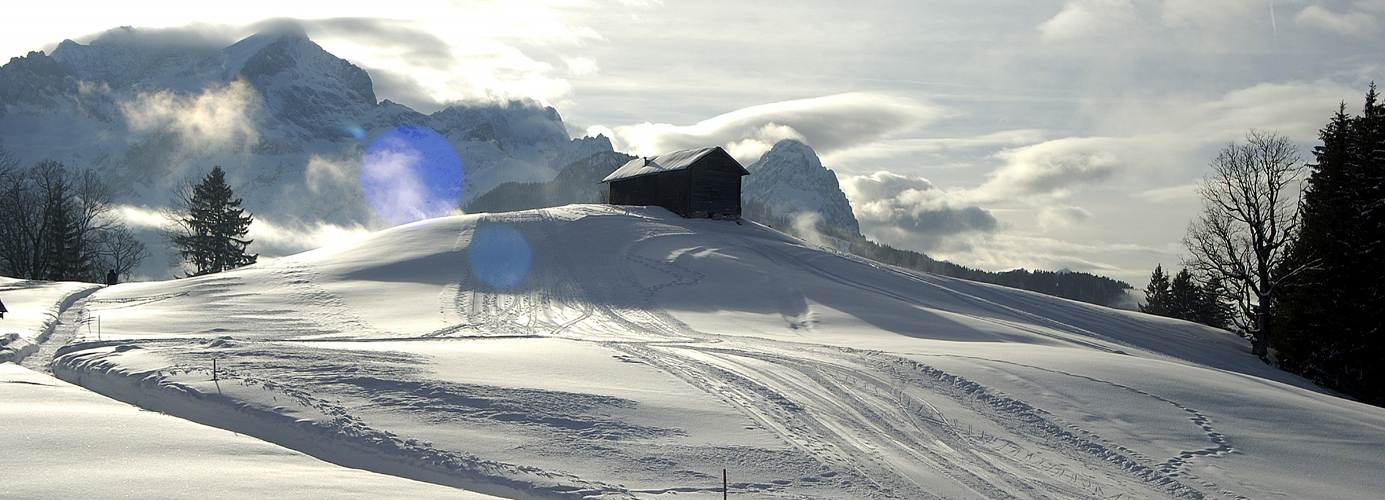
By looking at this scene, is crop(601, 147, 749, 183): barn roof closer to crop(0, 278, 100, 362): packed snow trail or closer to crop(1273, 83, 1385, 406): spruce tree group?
crop(1273, 83, 1385, 406): spruce tree group

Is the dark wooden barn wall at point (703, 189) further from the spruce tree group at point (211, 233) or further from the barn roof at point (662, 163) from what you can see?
the spruce tree group at point (211, 233)

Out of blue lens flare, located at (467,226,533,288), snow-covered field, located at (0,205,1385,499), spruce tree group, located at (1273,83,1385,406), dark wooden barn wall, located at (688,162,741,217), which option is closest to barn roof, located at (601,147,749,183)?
dark wooden barn wall, located at (688,162,741,217)

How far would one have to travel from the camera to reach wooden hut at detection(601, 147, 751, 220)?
41250mm

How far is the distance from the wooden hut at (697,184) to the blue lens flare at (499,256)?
11037 millimetres

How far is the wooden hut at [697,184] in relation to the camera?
41250mm

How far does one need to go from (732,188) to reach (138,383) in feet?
112

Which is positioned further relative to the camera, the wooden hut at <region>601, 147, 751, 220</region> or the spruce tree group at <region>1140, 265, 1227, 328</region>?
the spruce tree group at <region>1140, 265, 1227, 328</region>

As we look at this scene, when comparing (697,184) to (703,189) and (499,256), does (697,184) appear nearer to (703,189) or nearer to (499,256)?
(703,189)

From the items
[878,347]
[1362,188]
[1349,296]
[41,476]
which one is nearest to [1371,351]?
[1349,296]

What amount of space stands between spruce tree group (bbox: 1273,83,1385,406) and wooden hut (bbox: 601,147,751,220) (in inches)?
972

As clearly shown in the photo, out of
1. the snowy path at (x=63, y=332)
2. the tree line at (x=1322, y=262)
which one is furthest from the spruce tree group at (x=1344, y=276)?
the snowy path at (x=63, y=332)

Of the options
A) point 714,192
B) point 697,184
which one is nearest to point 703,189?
point 697,184

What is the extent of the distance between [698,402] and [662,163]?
34930mm

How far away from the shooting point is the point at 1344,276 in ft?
78.6
